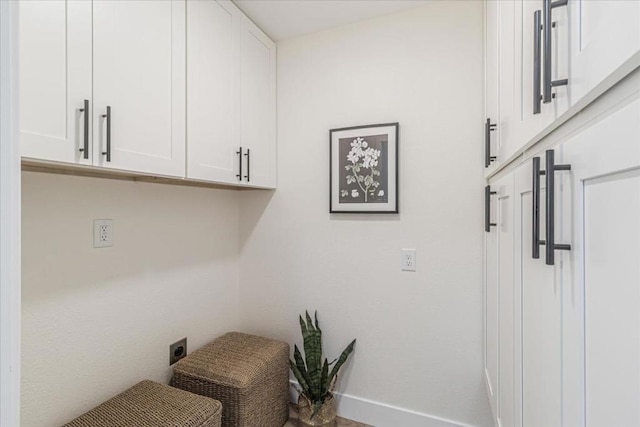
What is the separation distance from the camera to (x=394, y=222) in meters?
1.90

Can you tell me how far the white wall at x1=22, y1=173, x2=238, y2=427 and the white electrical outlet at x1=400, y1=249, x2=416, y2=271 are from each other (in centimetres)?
125

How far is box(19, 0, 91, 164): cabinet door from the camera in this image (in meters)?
0.89

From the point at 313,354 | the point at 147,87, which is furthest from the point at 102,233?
the point at 313,354

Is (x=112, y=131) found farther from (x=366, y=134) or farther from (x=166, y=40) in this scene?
(x=366, y=134)

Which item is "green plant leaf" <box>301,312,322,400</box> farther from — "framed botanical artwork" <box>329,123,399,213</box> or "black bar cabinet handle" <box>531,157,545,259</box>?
"black bar cabinet handle" <box>531,157,545,259</box>

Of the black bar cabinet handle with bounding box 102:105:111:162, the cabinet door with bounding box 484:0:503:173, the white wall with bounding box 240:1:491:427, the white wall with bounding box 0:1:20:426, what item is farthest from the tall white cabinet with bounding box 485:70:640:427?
the black bar cabinet handle with bounding box 102:105:111:162

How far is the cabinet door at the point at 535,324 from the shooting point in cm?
62

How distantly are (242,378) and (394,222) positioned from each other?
3.96 ft

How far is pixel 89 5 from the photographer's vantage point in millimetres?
1050

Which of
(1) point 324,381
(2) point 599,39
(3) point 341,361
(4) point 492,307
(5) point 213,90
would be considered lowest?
(1) point 324,381

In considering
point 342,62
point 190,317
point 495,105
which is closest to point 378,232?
point 495,105

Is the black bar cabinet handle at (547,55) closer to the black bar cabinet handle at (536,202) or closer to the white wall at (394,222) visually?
the black bar cabinet handle at (536,202)

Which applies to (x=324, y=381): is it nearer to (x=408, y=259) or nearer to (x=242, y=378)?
(x=242, y=378)

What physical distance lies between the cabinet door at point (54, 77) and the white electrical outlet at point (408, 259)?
5.24ft
